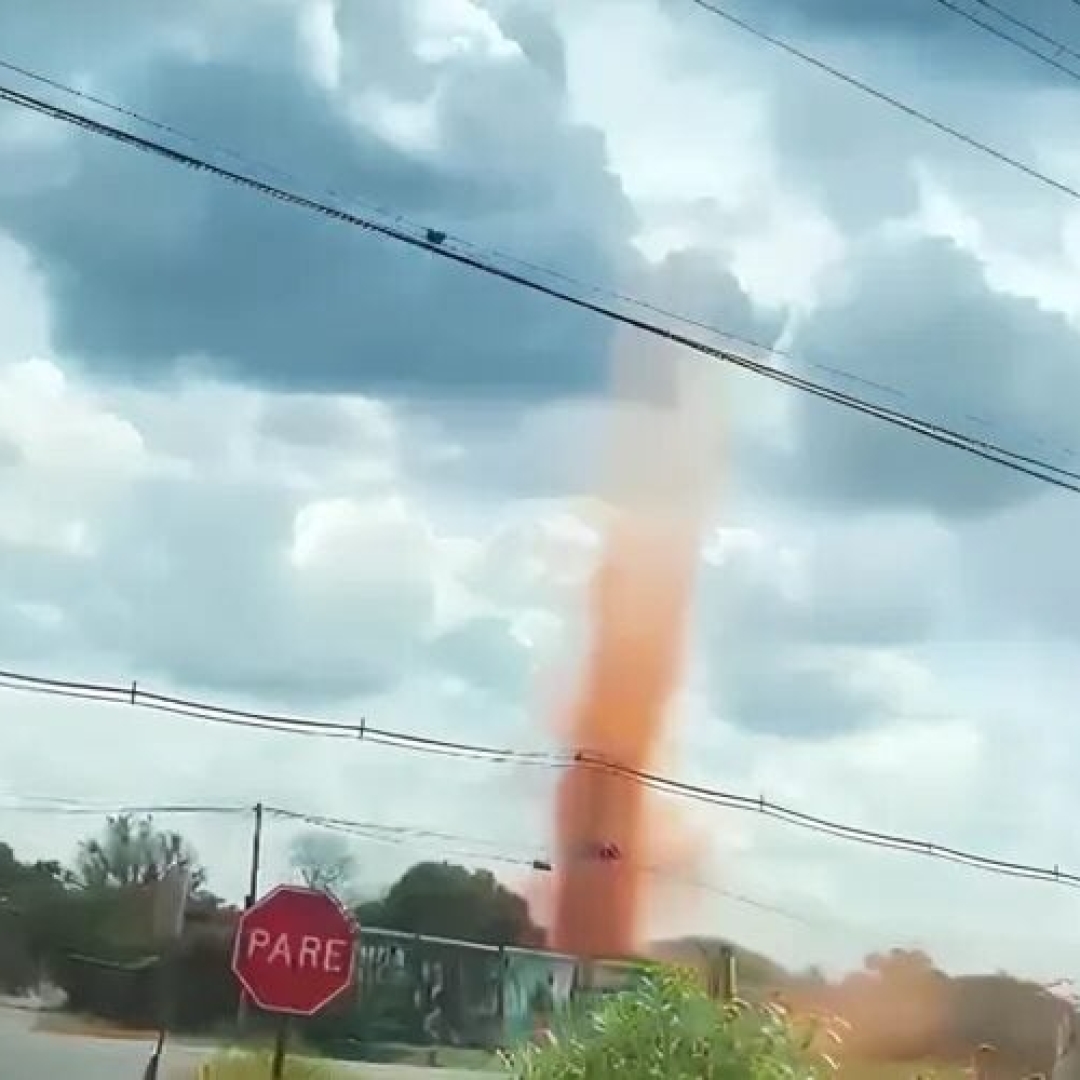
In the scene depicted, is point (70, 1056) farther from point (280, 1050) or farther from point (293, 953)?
point (293, 953)

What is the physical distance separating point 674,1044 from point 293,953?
5.27 meters

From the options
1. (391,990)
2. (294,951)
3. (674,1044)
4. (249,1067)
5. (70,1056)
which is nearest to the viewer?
(674,1044)

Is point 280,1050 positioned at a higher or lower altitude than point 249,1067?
higher

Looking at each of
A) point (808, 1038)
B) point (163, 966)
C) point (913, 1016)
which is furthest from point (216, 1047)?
point (913, 1016)

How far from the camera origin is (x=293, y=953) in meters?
23.9

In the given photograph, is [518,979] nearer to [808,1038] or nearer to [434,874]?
[434,874]

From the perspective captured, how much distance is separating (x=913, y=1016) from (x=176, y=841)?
10340mm

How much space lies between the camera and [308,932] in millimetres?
23766

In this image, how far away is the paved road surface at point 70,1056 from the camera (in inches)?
856

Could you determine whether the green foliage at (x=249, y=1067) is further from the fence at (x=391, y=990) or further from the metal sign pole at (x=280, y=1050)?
the fence at (x=391, y=990)

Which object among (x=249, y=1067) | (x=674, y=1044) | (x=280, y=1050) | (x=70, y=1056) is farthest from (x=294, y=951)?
(x=674, y=1044)

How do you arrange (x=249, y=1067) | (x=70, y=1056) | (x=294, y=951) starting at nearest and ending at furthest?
(x=70, y=1056), (x=249, y=1067), (x=294, y=951)

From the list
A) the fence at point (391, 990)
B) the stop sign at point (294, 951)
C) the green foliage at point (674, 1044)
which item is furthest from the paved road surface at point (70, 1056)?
the green foliage at point (674, 1044)

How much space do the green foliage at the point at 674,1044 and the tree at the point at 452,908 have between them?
10.9 ft
